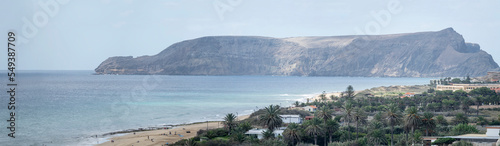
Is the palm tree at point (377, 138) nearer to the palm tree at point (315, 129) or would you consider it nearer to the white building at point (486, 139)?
the palm tree at point (315, 129)

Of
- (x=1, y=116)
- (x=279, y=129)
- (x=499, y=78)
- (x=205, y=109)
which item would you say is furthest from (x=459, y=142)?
(x=499, y=78)

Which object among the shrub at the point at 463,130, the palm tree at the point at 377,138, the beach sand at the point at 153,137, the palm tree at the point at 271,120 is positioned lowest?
the beach sand at the point at 153,137

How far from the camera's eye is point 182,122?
242 feet

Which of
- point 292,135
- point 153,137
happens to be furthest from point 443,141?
point 153,137

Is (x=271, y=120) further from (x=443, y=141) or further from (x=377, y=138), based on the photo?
(x=443, y=141)

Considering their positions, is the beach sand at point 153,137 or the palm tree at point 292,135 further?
the beach sand at point 153,137

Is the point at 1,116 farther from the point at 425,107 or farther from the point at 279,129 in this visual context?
the point at 425,107

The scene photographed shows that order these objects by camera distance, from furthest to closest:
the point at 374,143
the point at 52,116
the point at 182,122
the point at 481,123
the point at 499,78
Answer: the point at 499,78
the point at 52,116
the point at 182,122
the point at 481,123
the point at 374,143

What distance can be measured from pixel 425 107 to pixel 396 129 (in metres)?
31.4

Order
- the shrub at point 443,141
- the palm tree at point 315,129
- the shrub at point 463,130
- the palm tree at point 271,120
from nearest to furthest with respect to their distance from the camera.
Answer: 1. the shrub at point 443,141
2. the palm tree at point 315,129
3. the shrub at point 463,130
4. the palm tree at point 271,120

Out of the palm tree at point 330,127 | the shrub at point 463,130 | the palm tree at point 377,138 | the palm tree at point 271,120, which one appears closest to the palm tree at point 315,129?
the palm tree at point 330,127

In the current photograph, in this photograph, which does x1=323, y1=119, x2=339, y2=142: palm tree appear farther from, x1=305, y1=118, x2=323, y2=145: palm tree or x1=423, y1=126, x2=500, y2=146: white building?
x1=423, y1=126, x2=500, y2=146: white building

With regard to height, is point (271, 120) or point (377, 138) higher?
point (271, 120)

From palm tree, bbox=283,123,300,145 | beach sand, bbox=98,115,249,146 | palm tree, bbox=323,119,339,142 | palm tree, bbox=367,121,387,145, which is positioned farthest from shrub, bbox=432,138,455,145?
beach sand, bbox=98,115,249,146
